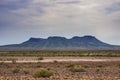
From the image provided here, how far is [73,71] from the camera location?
117 feet

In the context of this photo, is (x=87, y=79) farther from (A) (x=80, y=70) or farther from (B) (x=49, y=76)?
(A) (x=80, y=70)

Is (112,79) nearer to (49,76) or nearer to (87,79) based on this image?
(87,79)

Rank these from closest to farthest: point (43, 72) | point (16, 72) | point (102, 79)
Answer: point (102, 79) → point (43, 72) → point (16, 72)

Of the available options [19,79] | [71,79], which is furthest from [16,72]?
[71,79]

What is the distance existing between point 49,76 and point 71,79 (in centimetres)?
308

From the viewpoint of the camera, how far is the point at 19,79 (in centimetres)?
2686

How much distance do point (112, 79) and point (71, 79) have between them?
123 inches

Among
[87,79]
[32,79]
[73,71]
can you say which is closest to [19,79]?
[32,79]

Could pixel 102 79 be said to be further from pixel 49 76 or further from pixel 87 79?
pixel 49 76

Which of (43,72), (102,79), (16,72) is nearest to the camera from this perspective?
(102,79)

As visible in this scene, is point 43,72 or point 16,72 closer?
point 43,72

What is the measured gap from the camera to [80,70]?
36219mm

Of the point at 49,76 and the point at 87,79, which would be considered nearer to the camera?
the point at 87,79

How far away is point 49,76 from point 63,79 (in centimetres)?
279
